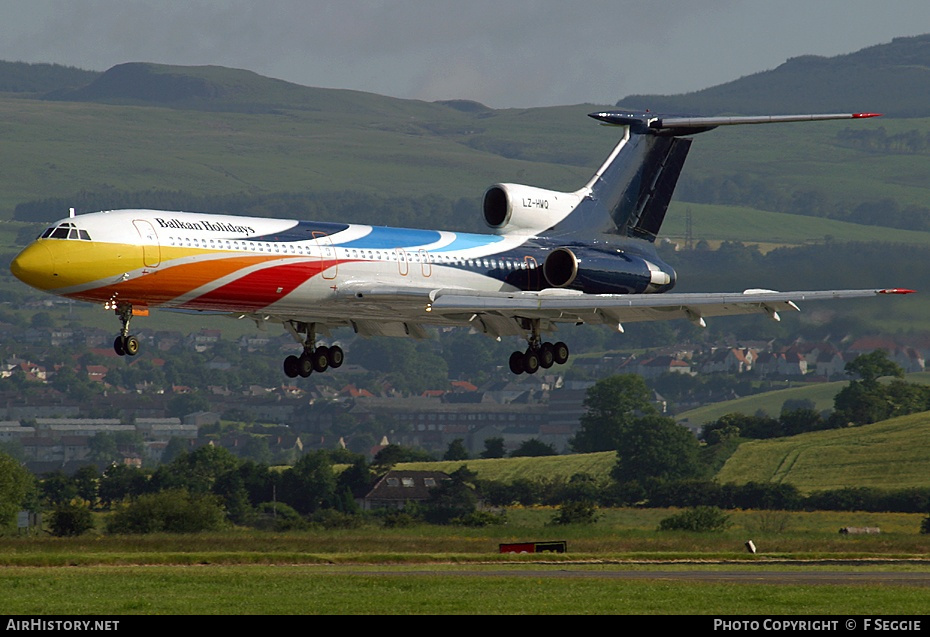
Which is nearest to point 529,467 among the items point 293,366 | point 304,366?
point 293,366

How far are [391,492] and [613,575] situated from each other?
50.8 meters

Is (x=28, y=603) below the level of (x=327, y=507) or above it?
above

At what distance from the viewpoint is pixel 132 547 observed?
50.7m

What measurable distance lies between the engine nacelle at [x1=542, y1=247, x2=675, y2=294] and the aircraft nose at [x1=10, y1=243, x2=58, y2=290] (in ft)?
53.0

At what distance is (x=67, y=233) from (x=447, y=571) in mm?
12824

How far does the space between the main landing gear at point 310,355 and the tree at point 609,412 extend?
7669cm

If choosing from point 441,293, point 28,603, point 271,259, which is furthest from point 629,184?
point 28,603

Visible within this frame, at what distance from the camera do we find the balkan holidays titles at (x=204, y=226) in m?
37.8

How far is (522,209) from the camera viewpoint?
47125 mm

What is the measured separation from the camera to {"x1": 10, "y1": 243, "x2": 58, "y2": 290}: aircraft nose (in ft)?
117

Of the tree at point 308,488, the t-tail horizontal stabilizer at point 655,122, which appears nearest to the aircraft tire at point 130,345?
the t-tail horizontal stabilizer at point 655,122

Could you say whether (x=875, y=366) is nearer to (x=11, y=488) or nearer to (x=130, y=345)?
(x=11, y=488)

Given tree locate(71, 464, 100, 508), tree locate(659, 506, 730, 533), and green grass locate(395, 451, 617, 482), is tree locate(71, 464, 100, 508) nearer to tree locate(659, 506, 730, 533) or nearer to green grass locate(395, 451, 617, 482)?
green grass locate(395, 451, 617, 482)

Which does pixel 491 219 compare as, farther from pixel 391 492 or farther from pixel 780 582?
pixel 391 492
